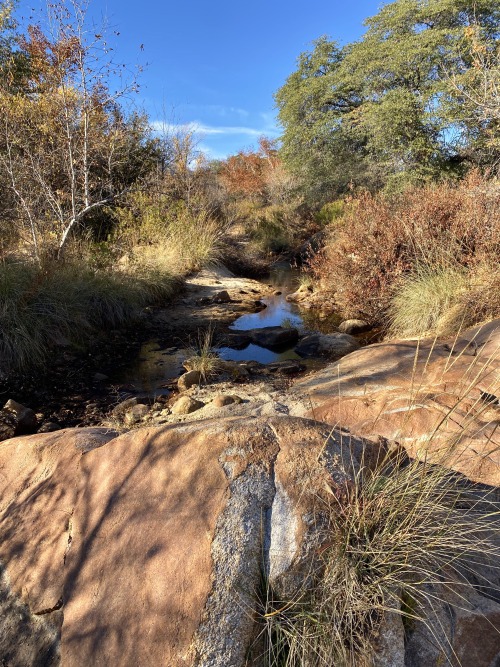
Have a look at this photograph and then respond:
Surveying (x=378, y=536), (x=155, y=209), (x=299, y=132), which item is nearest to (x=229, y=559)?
(x=378, y=536)

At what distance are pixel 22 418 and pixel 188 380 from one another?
5.81 feet

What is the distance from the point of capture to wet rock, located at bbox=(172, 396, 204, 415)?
12.8 ft

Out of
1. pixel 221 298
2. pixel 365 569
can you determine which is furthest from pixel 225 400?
pixel 221 298

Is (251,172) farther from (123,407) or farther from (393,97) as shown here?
(123,407)

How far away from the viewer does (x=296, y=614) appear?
4.42 ft

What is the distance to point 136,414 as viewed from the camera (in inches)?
157

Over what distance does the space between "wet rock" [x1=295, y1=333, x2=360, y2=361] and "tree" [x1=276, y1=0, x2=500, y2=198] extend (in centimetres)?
853

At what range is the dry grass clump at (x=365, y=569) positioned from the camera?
1306 millimetres

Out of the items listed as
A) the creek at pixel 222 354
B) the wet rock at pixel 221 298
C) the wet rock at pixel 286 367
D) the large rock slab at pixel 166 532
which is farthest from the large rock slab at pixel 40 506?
the wet rock at pixel 221 298

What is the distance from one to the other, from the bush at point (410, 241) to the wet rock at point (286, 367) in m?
2.34

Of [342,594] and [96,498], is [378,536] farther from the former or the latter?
[96,498]

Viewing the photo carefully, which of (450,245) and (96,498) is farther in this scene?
(450,245)

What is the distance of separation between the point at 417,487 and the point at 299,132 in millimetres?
20433

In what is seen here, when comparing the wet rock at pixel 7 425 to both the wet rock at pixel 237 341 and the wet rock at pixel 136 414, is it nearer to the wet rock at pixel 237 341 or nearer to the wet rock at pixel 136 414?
the wet rock at pixel 136 414
